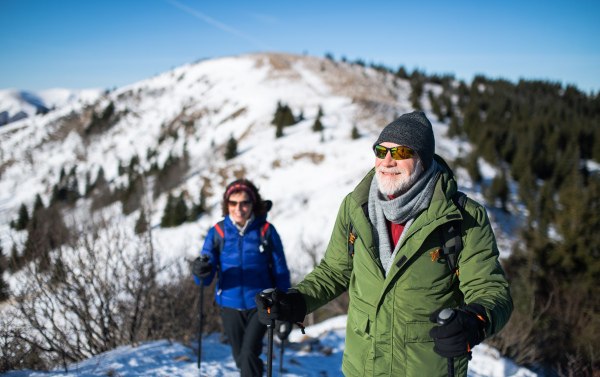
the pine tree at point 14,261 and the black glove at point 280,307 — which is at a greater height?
the black glove at point 280,307

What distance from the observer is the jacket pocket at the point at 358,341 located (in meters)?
1.81

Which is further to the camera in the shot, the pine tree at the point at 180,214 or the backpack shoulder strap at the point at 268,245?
the pine tree at the point at 180,214

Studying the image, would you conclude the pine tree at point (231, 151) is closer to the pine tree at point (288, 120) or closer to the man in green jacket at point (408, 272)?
the pine tree at point (288, 120)

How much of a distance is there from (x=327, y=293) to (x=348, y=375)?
48cm

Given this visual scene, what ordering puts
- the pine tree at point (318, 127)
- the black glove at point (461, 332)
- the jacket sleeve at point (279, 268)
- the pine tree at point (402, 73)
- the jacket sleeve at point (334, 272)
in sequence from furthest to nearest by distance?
the pine tree at point (402, 73) → the pine tree at point (318, 127) → the jacket sleeve at point (279, 268) → the jacket sleeve at point (334, 272) → the black glove at point (461, 332)

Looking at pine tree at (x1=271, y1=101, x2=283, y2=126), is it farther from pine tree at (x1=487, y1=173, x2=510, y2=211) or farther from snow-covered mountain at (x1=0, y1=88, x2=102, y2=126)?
snow-covered mountain at (x1=0, y1=88, x2=102, y2=126)

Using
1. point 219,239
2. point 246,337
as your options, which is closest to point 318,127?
point 219,239

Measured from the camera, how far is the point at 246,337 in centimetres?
312

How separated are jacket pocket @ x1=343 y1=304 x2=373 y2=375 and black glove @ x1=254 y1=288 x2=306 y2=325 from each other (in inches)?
12.1

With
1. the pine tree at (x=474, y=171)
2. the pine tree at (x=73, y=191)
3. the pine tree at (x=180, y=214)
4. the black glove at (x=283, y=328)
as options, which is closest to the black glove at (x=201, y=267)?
the black glove at (x=283, y=328)

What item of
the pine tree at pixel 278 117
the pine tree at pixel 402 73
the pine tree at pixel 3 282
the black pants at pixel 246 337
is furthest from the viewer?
the pine tree at pixel 402 73

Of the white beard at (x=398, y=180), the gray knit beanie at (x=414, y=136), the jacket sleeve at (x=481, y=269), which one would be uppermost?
the gray knit beanie at (x=414, y=136)

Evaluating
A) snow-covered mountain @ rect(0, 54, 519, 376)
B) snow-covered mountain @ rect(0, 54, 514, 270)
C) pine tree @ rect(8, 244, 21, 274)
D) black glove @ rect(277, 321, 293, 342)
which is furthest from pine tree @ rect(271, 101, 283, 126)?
black glove @ rect(277, 321, 293, 342)

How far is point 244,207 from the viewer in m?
3.39
